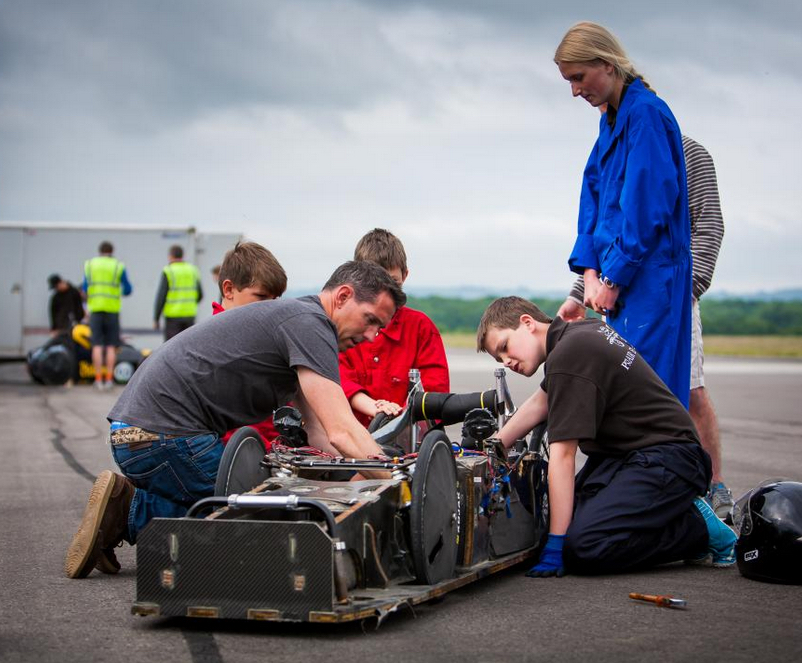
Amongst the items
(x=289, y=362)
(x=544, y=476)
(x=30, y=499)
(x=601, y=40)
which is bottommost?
(x=30, y=499)

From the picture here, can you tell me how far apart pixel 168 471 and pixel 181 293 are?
14.3m

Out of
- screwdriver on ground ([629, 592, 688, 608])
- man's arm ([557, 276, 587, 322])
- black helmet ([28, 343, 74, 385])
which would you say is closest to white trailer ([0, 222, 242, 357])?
black helmet ([28, 343, 74, 385])

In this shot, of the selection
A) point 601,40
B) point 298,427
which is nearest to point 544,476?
point 298,427

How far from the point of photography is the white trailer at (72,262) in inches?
858

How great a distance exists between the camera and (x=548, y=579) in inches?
195

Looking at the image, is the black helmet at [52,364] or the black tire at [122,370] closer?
the black helmet at [52,364]

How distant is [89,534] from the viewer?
4.92 metres

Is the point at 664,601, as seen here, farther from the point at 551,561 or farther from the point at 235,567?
the point at 235,567

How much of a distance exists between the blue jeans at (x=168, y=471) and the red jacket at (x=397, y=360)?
5.25ft

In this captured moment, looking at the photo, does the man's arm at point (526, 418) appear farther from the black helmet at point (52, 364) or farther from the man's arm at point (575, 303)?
the black helmet at point (52, 364)

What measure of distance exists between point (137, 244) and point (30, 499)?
15465mm

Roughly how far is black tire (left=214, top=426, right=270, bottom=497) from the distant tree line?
30671 mm

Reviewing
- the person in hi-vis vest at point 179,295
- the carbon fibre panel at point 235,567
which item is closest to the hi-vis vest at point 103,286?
the person in hi-vis vest at point 179,295

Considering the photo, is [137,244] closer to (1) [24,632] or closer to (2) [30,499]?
(2) [30,499]
